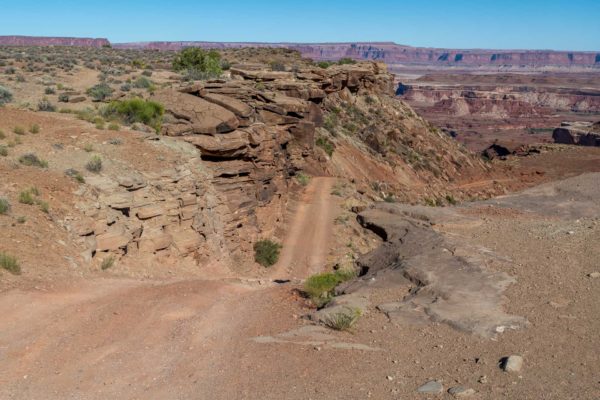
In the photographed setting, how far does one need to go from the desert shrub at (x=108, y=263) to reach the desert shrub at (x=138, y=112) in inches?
293

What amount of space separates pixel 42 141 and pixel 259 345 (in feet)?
35.4

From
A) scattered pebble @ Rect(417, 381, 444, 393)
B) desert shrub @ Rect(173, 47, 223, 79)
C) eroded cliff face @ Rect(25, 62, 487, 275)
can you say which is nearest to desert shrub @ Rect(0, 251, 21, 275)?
eroded cliff face @ Rect(25, 62, 487, 275)

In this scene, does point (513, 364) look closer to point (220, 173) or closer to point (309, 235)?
point (220, 173)

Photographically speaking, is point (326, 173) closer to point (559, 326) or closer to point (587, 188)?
point (587, 188)

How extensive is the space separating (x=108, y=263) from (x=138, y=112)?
8.56 metres

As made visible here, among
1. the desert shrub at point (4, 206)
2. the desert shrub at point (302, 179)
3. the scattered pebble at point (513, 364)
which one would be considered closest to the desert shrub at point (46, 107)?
the desert shrub at point (4, 206)

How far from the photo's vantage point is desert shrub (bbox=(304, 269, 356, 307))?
1151 centimetres

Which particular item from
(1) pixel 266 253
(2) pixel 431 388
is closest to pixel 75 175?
(1) pixel 266 253

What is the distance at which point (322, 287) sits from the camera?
12.5 metres

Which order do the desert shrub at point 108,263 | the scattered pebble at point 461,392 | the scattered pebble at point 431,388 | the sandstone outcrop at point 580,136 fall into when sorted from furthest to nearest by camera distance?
the sandstone outcrop at point 580,136, the desert shrub at point 108,263, the scattered pebble at point 431,388, the scattered pebble at point 461,392

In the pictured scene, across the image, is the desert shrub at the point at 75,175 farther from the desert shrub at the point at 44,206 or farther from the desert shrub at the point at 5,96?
the desert shrub at the point at 5,96

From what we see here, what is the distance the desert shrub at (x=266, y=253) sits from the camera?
20484mm

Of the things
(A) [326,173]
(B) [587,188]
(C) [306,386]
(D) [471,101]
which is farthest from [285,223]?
(D) [471,101]

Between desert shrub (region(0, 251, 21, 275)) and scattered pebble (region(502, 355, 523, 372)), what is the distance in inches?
331
